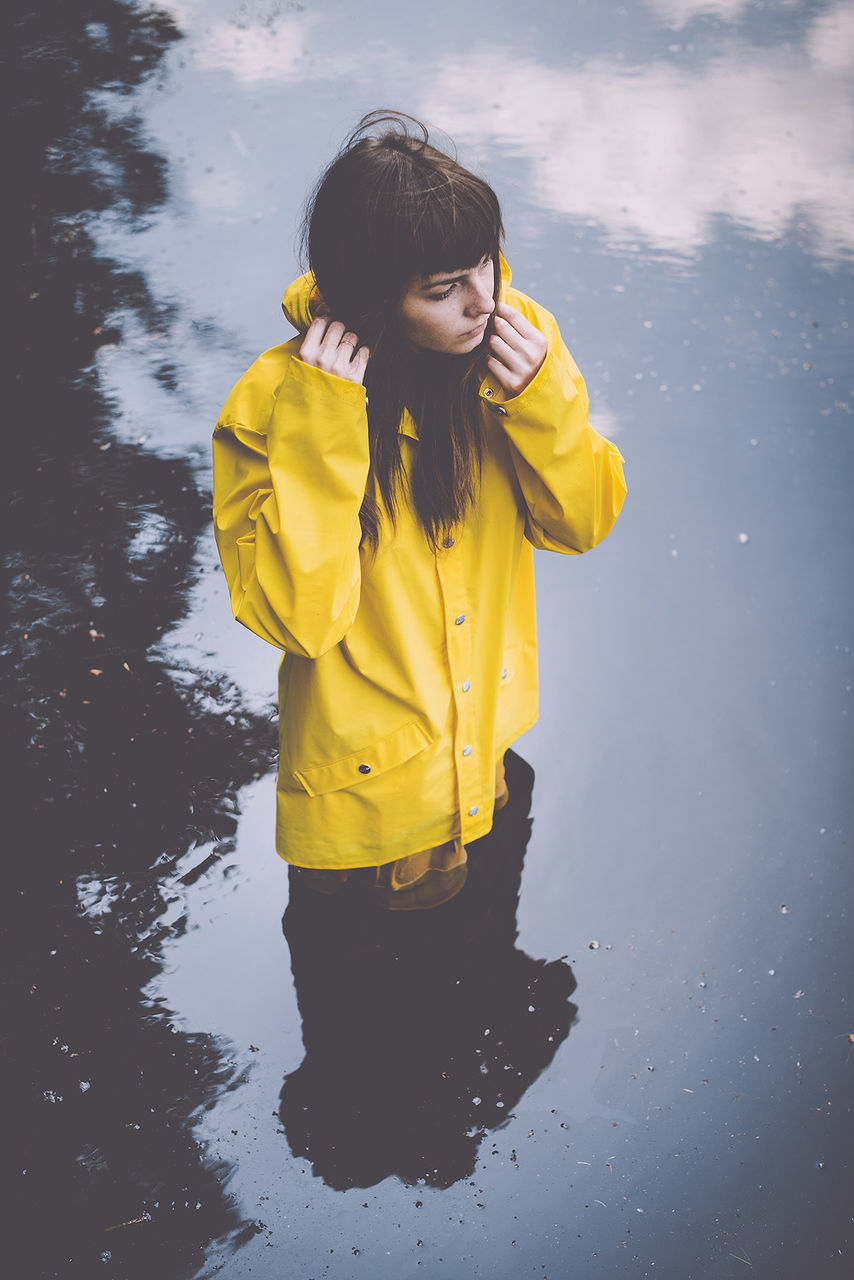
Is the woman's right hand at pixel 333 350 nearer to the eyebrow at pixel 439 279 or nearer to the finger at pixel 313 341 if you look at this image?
the finger at pixel 313 341

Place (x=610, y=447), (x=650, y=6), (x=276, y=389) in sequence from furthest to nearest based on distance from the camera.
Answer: (x=650, y=6)
(x=610, y=447)
(x=276, y=389)

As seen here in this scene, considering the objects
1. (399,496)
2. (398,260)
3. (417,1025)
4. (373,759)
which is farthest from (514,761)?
(398,260)

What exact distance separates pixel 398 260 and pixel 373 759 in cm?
87

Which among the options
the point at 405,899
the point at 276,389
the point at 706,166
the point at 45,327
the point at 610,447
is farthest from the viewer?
the point at 706,166

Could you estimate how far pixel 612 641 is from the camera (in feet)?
9.33

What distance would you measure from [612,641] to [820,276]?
6.45 feet

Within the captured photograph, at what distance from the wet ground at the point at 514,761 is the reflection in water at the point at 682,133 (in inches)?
0.7

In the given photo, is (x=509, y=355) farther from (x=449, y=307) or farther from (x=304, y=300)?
(x=304, y=300)

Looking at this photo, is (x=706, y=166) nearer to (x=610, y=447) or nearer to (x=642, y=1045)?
(x=610, y=447)

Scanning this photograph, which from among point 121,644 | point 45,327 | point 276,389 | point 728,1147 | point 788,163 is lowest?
point 728,1147

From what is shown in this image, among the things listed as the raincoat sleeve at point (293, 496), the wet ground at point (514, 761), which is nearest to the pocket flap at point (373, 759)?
the raincoat sleeve at point (293, 496)

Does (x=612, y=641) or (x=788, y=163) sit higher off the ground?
(x=788, y=163)

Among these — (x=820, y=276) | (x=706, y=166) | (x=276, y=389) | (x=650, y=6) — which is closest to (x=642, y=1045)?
(x=276, y=389)

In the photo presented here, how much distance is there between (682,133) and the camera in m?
4.17
